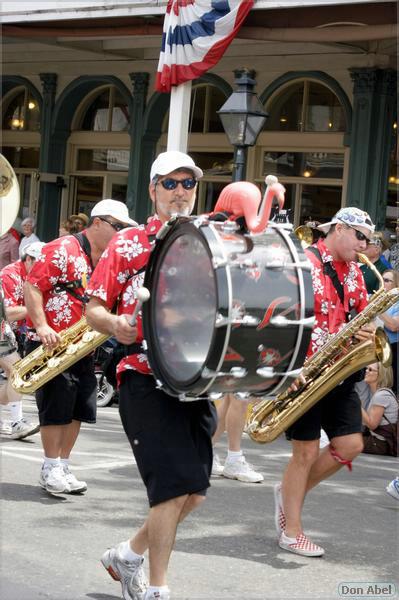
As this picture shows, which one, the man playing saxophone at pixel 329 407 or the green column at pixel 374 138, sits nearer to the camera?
the man playing saxophone at pixel 329 407

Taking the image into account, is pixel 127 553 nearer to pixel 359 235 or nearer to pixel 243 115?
pixel 359 235

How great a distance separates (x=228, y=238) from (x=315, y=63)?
12.7 metres

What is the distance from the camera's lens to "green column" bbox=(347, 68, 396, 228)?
15.5 meters

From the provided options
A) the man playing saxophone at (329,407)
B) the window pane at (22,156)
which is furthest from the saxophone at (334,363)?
the window pane at (22,156)

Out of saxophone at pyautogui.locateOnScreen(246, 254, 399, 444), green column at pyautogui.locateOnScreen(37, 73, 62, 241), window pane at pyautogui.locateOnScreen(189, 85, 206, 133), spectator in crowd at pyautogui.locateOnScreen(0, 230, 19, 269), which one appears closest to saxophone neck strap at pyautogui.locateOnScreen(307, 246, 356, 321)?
saxophone at pyautogui.locateOnScreen(246, 254, 399, 444)

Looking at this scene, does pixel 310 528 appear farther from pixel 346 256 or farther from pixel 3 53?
pixel 3 53

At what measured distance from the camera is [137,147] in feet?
62.6

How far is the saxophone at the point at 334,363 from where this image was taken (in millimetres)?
6133

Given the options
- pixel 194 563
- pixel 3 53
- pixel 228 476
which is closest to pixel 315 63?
pixel 3 53

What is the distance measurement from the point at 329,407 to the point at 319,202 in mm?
11004

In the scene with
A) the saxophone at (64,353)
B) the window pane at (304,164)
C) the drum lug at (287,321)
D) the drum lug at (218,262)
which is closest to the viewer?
the drum lug at (218,262)

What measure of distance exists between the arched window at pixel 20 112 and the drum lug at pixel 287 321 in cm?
1773

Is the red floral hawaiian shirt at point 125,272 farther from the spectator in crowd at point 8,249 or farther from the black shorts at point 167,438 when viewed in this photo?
the spectator in crowd at point 8,249

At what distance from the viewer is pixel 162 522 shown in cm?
462
